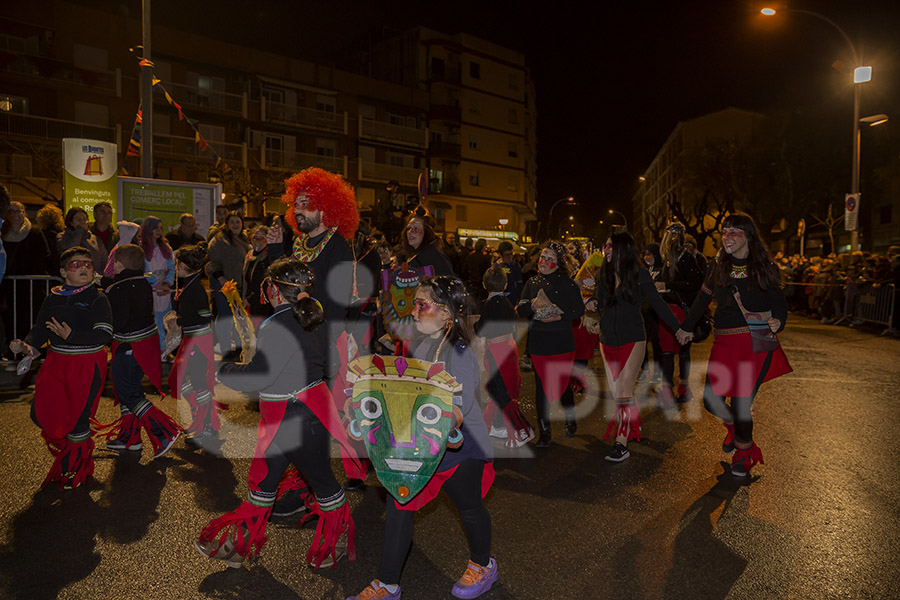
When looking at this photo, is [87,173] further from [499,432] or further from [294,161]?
[294,161]

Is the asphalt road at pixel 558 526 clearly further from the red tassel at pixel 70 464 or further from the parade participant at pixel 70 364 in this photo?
the parade participant at pixel 70 364

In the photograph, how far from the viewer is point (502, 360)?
244 inches

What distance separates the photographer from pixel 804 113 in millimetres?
35844

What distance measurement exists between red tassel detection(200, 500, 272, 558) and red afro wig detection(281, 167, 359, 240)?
2208mm

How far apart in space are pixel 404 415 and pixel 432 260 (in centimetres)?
321

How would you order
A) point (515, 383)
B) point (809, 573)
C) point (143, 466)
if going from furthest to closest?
point (515, 383) < point (143, 466) < point (809, 573)

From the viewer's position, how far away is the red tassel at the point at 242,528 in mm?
3449

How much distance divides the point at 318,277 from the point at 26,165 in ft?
103

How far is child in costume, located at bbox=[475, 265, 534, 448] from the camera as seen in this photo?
5.91 m

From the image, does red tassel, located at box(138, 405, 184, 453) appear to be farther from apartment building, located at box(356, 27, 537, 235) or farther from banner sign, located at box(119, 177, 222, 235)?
apartment building, located at box(356, 27, 537, 235)

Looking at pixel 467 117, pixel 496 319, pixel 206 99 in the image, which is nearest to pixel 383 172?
pixel 467 117

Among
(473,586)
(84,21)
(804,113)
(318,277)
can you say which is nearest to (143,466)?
(318,277)

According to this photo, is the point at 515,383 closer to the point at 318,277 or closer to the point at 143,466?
the point at 318,277

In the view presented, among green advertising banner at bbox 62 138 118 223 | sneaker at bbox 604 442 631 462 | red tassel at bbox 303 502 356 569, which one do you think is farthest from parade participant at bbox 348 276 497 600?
green advertising banner at bbox 62 138 118 223
